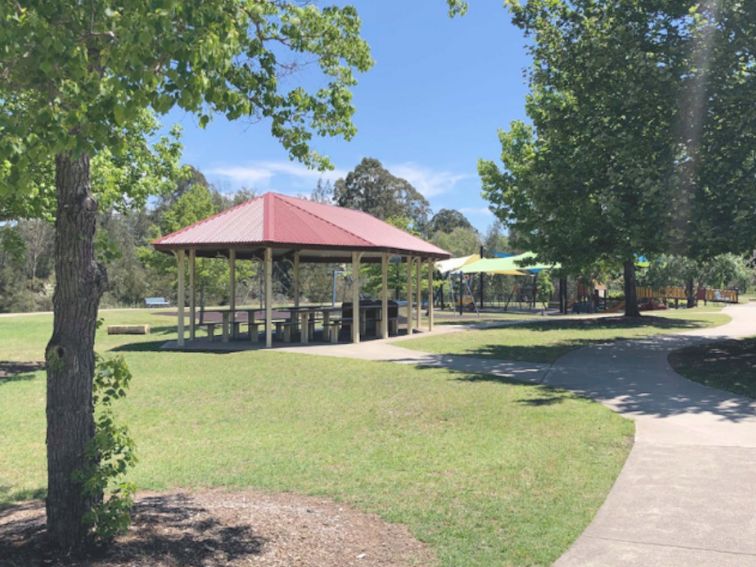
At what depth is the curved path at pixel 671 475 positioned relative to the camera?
3844 millimetres

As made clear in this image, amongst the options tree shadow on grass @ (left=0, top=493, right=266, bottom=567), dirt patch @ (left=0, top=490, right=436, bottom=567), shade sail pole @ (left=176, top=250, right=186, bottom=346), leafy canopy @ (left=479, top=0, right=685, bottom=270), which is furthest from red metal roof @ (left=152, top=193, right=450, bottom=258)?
tree shadow on grass @ (left=0, top=493, right=266, bottom=567)

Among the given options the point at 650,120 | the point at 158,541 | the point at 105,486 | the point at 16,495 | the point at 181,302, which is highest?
the point at 650,120

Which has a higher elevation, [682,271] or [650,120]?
[650,120]

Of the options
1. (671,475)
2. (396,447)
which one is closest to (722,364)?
(671,475)

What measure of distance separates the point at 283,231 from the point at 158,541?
1283 centimetres

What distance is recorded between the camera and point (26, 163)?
2.68m

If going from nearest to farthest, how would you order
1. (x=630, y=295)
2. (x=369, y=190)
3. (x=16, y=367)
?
(x=16, y=367)
(x=630, y=295)
(x=369, y=190)

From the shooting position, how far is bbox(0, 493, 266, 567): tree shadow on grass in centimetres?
352

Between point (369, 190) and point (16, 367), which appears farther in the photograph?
point (369, 190)

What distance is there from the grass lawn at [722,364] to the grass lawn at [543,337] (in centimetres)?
264

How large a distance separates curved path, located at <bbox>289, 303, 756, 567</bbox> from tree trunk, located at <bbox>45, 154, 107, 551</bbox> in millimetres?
2956

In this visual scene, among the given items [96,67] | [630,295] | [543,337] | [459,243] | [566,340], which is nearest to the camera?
[96,67]

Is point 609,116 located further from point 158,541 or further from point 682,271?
point 682,271

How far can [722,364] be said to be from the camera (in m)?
12.3
